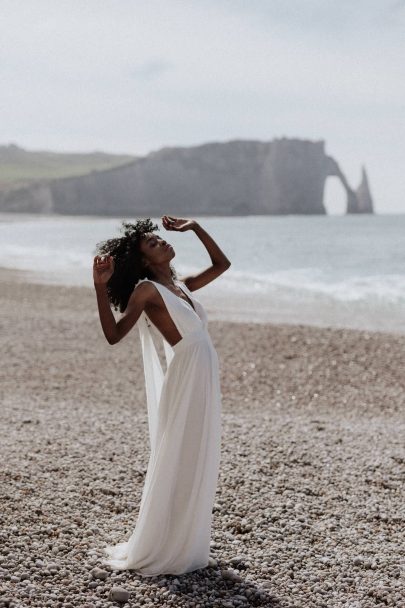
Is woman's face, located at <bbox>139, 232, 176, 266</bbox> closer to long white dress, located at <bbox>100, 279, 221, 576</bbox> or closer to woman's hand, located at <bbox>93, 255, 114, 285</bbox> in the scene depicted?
long white dress, located at <bbox>100, 279, 221, 576</bbox>

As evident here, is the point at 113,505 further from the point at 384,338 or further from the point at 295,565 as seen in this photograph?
the point at 384,338

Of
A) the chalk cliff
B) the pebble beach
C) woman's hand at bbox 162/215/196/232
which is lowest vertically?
the pebble beach

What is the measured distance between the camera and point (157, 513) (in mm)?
5020

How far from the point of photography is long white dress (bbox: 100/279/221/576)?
4.98 meters

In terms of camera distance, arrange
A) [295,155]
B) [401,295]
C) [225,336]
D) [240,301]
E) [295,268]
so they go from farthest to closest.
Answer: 1. [295,155]
2. [295,268]
3. [401,295]
4. [240,301]
5. [225,336]

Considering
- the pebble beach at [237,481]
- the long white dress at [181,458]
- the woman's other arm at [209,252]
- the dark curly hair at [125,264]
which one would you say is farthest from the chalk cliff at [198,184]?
the long white dress at [181,458]

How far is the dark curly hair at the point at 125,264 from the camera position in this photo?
16.8 ft

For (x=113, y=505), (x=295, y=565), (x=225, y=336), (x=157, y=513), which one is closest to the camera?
(x=157, y=513)

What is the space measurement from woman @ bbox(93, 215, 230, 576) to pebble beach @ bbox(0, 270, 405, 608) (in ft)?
0.66

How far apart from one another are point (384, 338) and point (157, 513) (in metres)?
12.6

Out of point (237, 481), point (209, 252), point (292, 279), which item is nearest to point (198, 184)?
point (292, 279)

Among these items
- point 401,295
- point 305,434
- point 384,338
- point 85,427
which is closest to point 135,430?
point 85,427

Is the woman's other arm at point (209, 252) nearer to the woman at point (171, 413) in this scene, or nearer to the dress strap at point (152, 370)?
the woman at point (171, 413)

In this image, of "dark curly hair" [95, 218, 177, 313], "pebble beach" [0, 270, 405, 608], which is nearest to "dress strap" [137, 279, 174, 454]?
"dark curly hair" [95, 218, 177, 313]
